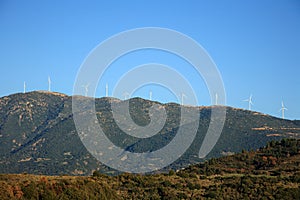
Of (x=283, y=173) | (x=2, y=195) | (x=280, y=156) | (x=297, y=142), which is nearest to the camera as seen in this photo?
(x=2, y=195)

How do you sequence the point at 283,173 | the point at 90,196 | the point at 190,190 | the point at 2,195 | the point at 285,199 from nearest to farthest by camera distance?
the point at 2,195
the point at 90,196
the point at 285,199
the point at 190,190
the point at 283,173

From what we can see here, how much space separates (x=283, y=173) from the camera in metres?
80.4

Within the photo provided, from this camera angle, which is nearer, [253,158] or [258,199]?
[258,199]

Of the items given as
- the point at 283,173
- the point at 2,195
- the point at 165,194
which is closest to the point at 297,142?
the point at 283,173

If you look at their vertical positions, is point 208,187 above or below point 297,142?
below

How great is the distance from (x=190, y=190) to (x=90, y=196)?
14990 mm

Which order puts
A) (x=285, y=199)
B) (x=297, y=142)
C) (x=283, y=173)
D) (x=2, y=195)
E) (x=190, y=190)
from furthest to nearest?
(x=297, y=142), (x=283, y=173), (x=190, y=190), (x=285, y=199), (x=2, y=195)

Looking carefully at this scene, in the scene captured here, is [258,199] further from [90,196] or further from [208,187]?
[90,196]

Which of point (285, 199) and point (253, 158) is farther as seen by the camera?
point (253, 158)

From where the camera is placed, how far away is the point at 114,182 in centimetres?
6981

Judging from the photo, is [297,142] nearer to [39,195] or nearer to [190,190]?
[190,190]

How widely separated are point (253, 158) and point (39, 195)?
208 ft

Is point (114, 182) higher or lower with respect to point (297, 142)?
lower

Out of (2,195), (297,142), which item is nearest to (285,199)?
(2,195)
